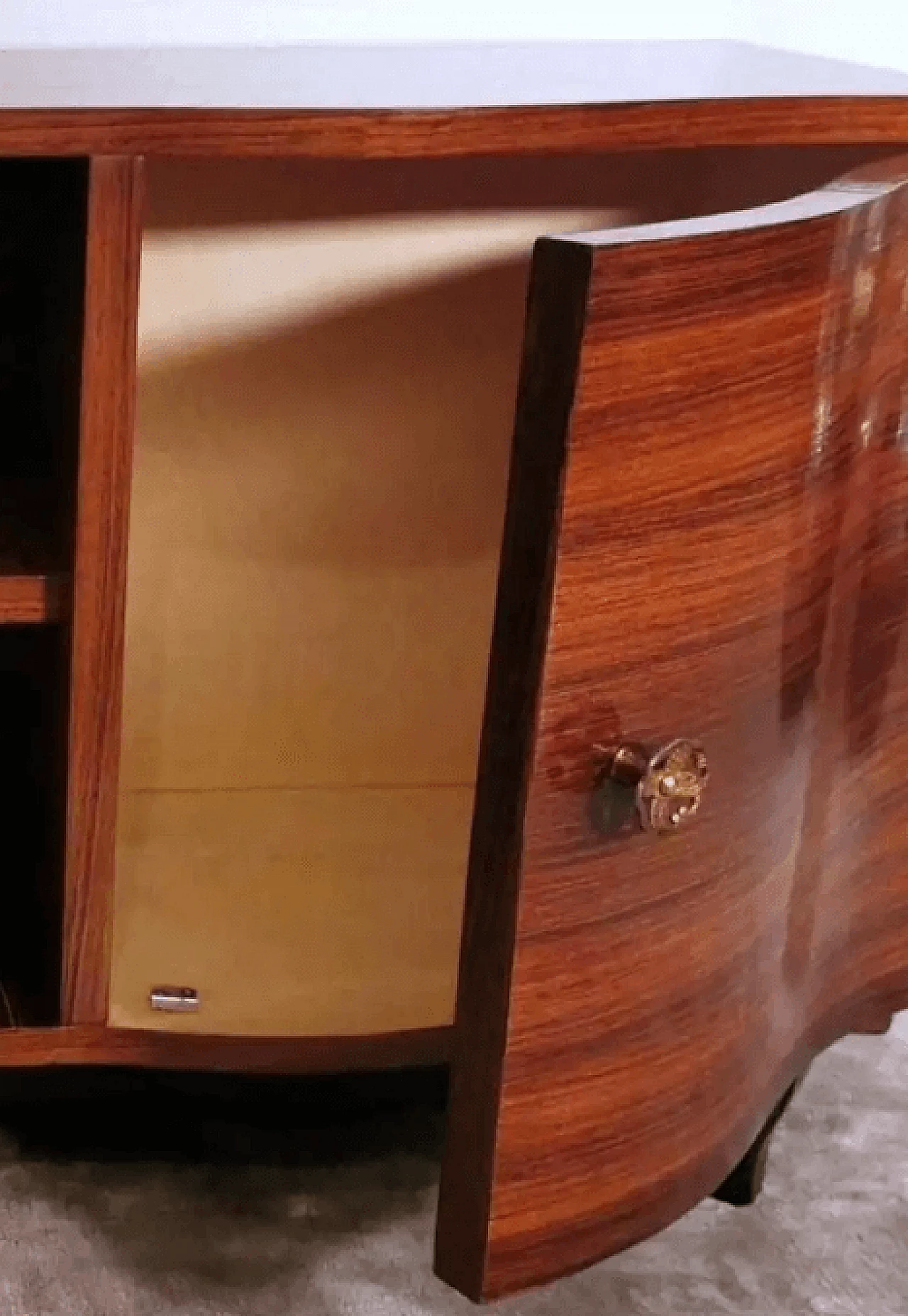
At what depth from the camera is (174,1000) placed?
0.74 m

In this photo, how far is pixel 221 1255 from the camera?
0.75 meters

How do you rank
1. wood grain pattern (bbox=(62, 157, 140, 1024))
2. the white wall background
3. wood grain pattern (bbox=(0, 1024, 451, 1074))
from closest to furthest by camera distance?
1. wood grain pattern (bbox=(62, 157, 140, 1024))
2. wood grain pattern (bbox=(0, 1024, 451, 1074))
3. the white wall background

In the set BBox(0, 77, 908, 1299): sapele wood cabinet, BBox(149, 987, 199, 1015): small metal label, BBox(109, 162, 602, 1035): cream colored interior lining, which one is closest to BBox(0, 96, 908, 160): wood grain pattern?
BBox(0, 77, 908, 1299): sapele wood cabinet

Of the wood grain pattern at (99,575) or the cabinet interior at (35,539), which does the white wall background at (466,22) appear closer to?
the cabinet interior at (35,539)

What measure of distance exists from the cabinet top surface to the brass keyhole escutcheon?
0.25m

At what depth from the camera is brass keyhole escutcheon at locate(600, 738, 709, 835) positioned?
551mm

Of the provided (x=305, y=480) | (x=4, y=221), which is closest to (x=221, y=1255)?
(x=305, y=480)

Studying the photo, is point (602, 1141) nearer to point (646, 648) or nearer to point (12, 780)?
point (646, 648)

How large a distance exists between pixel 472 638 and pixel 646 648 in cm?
36

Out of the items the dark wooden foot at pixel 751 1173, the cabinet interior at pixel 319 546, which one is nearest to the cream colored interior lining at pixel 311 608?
the cabinet interior at pixel 319 546

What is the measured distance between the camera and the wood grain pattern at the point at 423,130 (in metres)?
0.60

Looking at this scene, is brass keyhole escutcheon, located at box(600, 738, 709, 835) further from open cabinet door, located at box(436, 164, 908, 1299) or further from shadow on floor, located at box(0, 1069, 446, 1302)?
shadow on floor, located at box(0, 1069, 446, 1302)

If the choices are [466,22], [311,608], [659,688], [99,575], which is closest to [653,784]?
[659,688]

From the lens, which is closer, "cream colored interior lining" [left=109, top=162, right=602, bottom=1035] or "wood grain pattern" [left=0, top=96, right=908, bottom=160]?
"wood grain pattern" [left=0, top=96, right=908, bottom=160]
